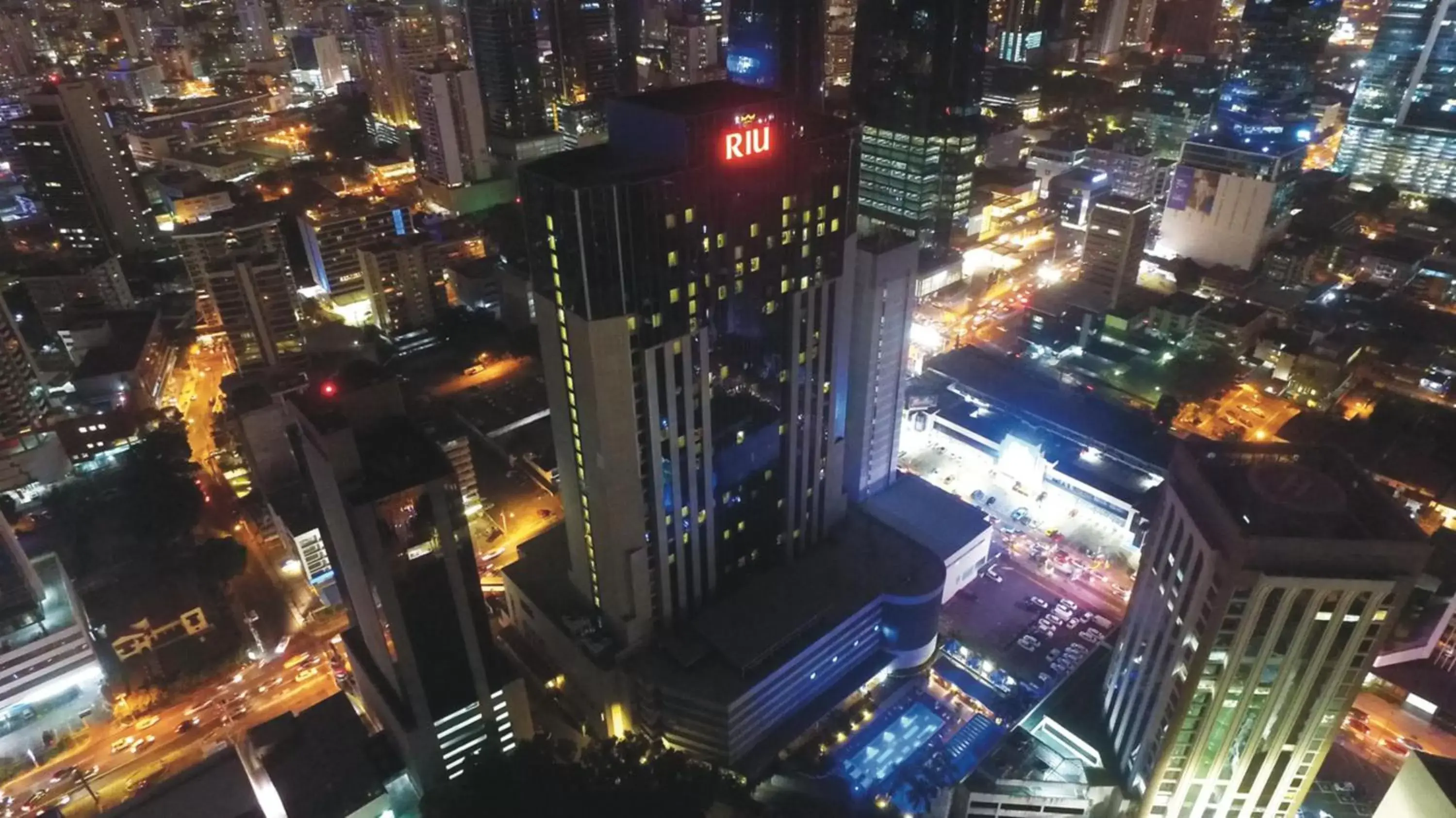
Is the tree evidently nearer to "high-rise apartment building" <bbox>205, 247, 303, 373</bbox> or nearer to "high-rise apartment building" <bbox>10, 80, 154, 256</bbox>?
"high-rise apartment building" <bbox>205, 247, 303, 373</bbox>

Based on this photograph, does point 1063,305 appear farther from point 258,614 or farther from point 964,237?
point 258,614

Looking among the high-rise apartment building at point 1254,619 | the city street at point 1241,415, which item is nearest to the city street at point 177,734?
the high-rise apartment building at point 1254,619

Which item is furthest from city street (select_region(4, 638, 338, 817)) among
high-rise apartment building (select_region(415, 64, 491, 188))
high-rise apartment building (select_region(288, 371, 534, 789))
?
high-rise apartment building (select_region(415, 64, 491, 188))

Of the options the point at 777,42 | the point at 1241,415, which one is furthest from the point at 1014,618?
the point at 777,42

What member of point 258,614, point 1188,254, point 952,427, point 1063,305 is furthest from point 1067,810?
point 1188,254

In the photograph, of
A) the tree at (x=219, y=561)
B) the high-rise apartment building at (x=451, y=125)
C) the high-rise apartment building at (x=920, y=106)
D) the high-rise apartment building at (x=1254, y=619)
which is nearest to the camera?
the high-rise apartment building at (x=1254, y=619)

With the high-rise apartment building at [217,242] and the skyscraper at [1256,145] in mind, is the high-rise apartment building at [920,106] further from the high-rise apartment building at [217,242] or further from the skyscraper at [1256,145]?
the high-rise apartment building at [217,242]
